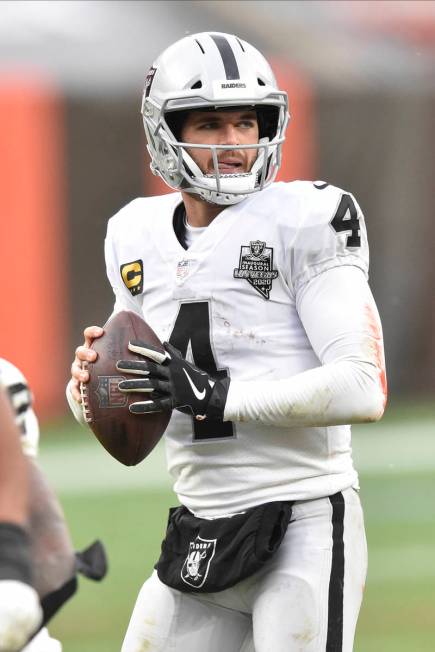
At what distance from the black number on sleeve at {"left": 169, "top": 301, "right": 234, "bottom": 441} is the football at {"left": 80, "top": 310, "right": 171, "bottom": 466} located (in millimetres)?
67

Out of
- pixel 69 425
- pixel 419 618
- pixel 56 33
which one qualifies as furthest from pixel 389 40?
Result: pixel 419 618

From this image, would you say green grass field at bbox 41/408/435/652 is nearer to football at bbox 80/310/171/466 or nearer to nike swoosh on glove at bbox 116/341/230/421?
football at bbox 80/310/171/466

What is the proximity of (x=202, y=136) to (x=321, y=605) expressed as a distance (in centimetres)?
100

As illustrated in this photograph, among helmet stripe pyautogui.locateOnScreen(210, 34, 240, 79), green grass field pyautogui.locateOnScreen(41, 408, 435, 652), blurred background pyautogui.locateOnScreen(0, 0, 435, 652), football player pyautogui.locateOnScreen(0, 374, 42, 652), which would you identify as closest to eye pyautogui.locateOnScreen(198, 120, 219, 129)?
helmet stripe pyautogui.locateOnScreen(210, 34, 240, 79)

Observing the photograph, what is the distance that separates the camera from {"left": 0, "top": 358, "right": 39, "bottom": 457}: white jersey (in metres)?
2.40

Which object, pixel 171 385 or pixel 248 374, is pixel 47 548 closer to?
pixel 171 385

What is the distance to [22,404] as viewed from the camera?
95.4 inches

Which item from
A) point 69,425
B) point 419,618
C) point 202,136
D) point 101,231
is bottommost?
point 69,425

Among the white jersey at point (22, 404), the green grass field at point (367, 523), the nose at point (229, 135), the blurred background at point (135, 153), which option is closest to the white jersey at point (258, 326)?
the nose at point (229, 135)

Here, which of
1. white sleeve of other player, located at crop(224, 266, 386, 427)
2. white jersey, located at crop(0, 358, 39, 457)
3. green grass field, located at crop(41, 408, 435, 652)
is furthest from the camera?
green grass field, located at crop(41, 408, 435, 652)

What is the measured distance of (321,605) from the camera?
2555 mm

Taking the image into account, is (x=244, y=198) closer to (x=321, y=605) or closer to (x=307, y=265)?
(x=307, y=265)

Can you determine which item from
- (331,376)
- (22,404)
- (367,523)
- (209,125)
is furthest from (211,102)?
(367,523)

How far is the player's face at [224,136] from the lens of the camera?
9.17ft
